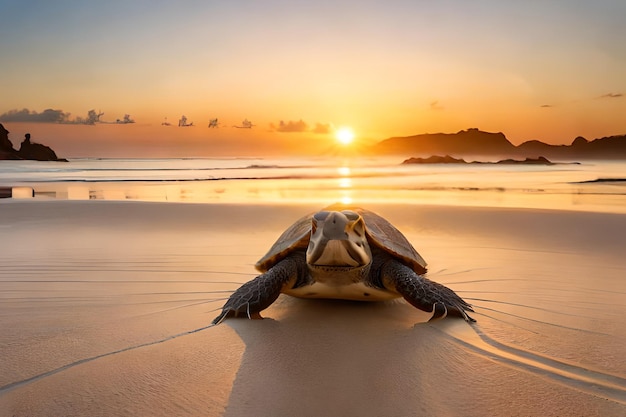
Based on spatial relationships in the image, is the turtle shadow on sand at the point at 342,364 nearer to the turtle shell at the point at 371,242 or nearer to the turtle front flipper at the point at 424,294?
the turtle front flipper at the point at 424,294

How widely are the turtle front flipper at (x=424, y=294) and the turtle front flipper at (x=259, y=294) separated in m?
0.73

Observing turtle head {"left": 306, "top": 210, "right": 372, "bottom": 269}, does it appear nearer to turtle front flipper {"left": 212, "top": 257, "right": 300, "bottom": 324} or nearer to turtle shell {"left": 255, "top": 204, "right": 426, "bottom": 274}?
turtle front flipper {"left": 212, "top": 257, "right": 300, "bottom": 324}

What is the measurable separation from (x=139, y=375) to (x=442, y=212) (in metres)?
9.80

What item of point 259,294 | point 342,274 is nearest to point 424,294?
point 342,274

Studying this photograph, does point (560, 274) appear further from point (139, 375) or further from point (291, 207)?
point (291, 207)

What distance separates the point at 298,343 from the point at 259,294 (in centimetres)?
67

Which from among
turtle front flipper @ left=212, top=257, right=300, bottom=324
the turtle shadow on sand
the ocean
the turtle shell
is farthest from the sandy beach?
the ocean

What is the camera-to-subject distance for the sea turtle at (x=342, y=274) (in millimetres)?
3111

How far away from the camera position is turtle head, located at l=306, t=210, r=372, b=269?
120 inches

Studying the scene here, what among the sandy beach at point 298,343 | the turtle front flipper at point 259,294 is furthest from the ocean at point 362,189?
the turtle front flipper at point 259,294

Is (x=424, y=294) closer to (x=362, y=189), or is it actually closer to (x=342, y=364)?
(x=342, y=364)

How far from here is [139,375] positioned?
7.81 ft

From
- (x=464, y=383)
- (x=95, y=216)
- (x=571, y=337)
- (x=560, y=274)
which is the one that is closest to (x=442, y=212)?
(x=560, y=274)

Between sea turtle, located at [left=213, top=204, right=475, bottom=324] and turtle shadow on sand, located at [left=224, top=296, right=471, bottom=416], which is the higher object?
sea turtle, located at [left=213, top=204, right=475, bottom=324]
